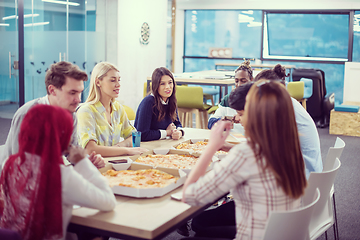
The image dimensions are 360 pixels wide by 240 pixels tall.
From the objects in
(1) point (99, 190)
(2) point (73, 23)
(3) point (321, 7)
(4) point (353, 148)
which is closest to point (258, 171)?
(1) point (99, 190)

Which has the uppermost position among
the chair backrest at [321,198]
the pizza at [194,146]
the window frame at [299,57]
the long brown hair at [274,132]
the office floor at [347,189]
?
the window frame at [299,57]

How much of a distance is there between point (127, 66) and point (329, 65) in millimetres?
5280

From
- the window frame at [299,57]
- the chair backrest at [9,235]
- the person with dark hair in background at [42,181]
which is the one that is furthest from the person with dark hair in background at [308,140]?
the window frame at [299,57]

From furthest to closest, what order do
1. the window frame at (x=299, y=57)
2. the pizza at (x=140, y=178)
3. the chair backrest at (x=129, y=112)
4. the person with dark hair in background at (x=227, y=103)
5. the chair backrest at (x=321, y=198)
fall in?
the window frame at (x=299, y=57) → the chair backrest at (x=129, y=112) → the person with dark hair in background at (x=227, y=103) → the chair backrest at (x=321, y=198) → the pizza at (x=140, y=178)

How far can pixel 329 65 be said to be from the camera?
10336 millimetres

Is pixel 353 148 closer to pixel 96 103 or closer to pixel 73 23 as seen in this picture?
pixel 96 103

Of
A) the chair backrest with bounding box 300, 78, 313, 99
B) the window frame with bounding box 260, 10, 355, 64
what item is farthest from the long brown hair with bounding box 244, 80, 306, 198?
the window frame with bounding box 260, 10, 355, 64

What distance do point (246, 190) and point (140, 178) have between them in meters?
0.64

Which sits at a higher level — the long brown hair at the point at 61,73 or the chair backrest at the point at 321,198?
the long brown hair at the point at 61,73

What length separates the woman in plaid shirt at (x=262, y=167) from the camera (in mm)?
1434

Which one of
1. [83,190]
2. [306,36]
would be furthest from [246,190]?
[306,36]

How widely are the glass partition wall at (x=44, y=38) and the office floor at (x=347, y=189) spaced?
86 centimetres

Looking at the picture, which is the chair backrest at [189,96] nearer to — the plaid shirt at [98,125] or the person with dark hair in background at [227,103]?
the person with dark hair in background at [227,103]

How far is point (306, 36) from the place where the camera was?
10.6m
